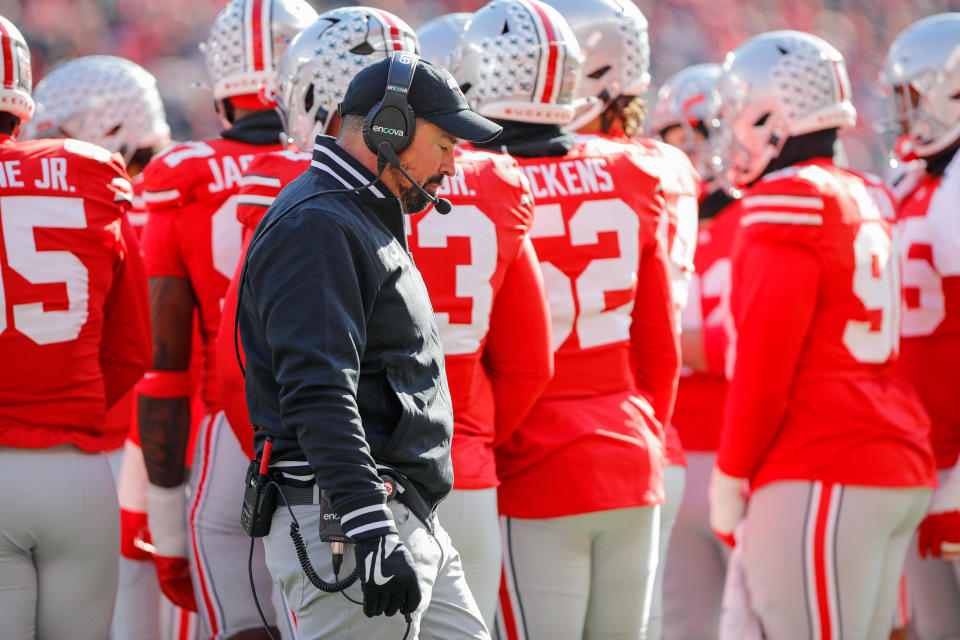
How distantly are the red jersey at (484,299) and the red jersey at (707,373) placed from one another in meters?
2.06

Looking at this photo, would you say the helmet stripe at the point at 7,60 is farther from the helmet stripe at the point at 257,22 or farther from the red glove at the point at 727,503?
the red glove at the point at 727,503

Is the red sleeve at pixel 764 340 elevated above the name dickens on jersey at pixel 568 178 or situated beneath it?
situated beneath

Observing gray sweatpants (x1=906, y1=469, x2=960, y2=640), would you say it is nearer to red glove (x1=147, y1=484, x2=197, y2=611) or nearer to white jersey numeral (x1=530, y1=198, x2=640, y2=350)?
white jersey numeral (x1=530, y1=198, x2=640, y2=350)

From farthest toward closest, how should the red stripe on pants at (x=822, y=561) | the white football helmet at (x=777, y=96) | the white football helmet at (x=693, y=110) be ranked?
the white football helmet at (x=693, y=110) < the white football helmet at (x=777, y=96) < the red stripe on pants at (x=822, y=561)

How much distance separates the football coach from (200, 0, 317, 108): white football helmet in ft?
5.07

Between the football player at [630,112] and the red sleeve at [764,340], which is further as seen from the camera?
the football player at [630,112]

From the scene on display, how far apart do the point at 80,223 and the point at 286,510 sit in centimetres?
132

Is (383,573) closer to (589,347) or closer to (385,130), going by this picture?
(385,130)

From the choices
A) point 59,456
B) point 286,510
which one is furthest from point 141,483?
point 286,510

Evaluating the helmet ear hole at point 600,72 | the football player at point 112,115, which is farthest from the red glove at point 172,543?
the helmet ear hole at point 600,72

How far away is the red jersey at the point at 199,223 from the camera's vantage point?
12.1 feet

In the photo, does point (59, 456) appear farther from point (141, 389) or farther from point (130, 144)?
point (130, 144)

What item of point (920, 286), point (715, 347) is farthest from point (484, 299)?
point (715, 347)

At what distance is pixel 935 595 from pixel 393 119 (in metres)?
3.05
